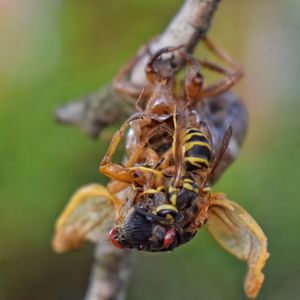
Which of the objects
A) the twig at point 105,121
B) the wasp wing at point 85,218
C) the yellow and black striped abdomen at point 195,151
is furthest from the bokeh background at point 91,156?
the yellow and black striped abdomen at point 195,151

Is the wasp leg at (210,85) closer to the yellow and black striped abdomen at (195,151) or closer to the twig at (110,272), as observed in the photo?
the yellow and black striped abdomen at (195,151)

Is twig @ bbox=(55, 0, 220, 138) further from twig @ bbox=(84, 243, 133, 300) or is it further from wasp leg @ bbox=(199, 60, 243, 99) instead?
twig @ bbox=(84, 243, 133, 300)

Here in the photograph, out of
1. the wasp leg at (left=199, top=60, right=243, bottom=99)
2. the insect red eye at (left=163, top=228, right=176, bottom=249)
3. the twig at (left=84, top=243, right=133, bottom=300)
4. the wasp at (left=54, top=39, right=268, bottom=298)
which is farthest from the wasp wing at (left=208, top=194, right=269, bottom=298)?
the twig at (left=84, top=243, right=133, bottom=300)

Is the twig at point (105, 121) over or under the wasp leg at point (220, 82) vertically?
under

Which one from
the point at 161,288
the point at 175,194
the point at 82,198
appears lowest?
the point at 161,288

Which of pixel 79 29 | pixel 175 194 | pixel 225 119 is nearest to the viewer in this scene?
pixel 175 194

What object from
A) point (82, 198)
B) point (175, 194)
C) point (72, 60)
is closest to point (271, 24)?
point (72, 60)

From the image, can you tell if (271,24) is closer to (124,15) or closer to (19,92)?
(124,15)
